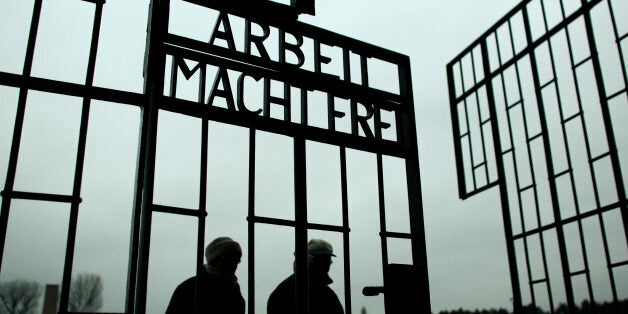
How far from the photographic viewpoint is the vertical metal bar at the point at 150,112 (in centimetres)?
296

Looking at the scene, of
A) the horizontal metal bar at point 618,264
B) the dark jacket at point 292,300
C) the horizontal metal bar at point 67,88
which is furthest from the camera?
the horizontal metal bar at point 618,264

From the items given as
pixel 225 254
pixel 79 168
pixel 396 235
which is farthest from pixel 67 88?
pixel 396 235

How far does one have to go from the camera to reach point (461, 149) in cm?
690

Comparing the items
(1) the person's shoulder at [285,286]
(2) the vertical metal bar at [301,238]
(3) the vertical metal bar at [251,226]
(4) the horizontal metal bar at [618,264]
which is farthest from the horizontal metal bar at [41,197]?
(4) the horizontal metal bar at [618,264]

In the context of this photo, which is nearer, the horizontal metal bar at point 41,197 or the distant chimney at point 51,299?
the horizontal metal bar at point 41,197

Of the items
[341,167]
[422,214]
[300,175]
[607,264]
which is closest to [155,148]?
[300,175]

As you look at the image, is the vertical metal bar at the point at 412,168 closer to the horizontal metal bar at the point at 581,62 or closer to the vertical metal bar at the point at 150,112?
the vertical metal bar at the point at 150,112

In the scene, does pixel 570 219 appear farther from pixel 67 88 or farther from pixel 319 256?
pixel 67 88

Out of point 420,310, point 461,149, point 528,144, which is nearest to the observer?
point 420,310

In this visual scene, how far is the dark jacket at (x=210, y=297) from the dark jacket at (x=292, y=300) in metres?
0.22

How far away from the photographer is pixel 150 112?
3266 millimetres

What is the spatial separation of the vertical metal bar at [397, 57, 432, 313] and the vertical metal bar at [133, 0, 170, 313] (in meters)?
1.81

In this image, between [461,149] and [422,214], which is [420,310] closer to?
[422,214]

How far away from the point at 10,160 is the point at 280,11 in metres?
1.95
